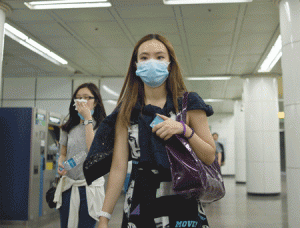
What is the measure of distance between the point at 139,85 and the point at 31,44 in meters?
7.64

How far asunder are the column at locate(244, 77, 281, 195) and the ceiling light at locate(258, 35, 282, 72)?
28.8 inches

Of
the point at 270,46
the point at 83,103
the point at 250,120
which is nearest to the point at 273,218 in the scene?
the point at 270,46

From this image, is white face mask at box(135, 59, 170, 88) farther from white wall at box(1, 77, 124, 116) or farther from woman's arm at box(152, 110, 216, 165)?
white wall at box(1, 77, 124, 116)

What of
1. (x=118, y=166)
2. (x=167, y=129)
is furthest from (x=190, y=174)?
(x=118, y=166)

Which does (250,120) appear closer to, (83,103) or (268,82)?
A: (268,82)

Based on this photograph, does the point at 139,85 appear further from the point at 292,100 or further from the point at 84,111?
the point at 292,100

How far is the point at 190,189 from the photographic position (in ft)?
4.13

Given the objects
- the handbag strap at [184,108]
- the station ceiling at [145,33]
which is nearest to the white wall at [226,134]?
the station ceiling at [145,33]

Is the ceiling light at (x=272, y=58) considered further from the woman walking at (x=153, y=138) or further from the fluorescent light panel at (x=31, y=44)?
the woman walking at (x=153, y=138)

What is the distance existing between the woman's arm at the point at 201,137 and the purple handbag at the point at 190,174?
0.11ft

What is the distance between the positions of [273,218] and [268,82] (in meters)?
5.87

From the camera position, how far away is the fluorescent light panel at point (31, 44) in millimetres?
7696

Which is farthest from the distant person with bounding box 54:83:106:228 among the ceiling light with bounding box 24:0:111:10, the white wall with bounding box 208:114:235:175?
the white wall with bounding box 208:114:235:175

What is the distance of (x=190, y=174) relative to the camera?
4.13 feet
